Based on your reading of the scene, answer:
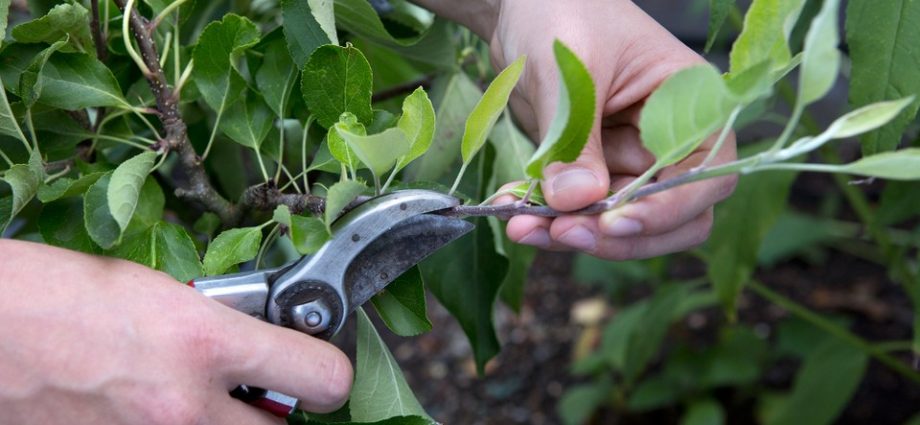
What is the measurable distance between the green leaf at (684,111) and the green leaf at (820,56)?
0.09 ft

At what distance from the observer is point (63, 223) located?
0.49 m

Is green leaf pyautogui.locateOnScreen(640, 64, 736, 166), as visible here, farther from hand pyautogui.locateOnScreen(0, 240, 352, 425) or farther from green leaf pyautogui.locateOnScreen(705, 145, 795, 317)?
green leaf pyautogui.locateOnScreen(705, 145, 795, 317)

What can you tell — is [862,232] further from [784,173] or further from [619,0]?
[619,0]

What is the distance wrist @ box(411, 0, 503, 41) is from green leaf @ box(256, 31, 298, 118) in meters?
0.13

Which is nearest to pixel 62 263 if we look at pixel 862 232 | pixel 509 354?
pixel 509 354

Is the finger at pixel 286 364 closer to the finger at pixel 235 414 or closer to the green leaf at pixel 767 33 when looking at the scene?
the finger at pixel 235 414

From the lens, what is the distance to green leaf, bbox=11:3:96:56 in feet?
1.45

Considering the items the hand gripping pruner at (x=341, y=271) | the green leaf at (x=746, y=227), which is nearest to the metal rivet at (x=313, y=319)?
the hand gripping pruner at (x=341, y=271)

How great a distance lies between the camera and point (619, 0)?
1.78ft

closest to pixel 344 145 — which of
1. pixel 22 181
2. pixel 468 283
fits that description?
pixel 22 181

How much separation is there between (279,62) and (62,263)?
158mm

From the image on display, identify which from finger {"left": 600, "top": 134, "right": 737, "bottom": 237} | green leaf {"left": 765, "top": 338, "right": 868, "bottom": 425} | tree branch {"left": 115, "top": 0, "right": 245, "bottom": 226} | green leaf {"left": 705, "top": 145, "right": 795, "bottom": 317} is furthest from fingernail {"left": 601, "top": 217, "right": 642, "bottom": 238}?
green leaf {"left": 765, "top": 338, "right": 868, "bottom": 425}

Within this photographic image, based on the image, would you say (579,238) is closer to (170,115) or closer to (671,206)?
(671,206)

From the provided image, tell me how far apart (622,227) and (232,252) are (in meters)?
0.18
